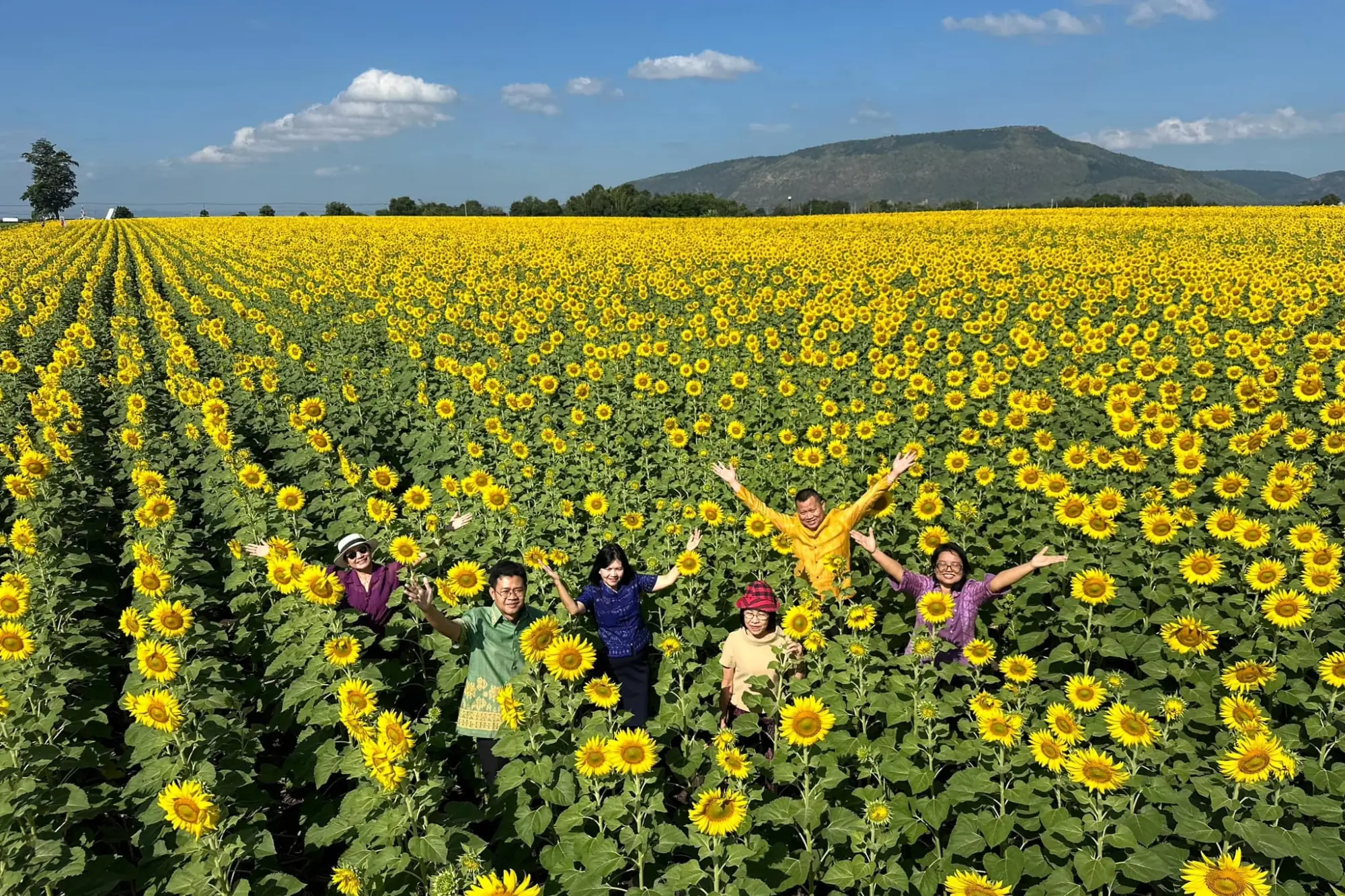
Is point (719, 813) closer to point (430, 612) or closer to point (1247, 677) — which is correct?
point (430, 612)

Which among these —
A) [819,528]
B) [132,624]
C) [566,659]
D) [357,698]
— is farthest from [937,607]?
[132,624]

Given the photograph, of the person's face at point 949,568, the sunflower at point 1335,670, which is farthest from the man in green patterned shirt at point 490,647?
the sunflower at point 1335,670

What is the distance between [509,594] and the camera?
4625 millimetres

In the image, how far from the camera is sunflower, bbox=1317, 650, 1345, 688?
3.47 metres

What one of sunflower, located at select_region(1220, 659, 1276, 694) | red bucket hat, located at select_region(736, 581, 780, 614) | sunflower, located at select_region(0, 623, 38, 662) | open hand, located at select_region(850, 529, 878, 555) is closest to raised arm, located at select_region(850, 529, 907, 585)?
open hand, located at select_region(850, 529, 878, 555)

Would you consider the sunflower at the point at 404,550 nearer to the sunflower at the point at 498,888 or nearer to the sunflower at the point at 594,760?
the sunflower at the point at 594,760

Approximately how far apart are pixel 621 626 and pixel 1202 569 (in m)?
3.91

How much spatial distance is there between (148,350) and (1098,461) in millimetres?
17991

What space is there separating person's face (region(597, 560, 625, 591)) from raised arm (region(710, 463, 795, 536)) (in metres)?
1.39

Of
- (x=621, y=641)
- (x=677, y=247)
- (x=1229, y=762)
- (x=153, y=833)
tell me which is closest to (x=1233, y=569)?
(x=1229, y=762)

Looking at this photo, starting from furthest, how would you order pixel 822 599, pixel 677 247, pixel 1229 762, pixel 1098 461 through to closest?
pixel 677 247, pixel 1098 461, pixel 822 599, pixel 1229 762

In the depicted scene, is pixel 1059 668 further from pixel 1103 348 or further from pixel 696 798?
pixel 1103 348

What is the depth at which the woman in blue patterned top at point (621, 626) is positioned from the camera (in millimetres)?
5207

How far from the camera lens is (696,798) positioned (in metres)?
3.19
